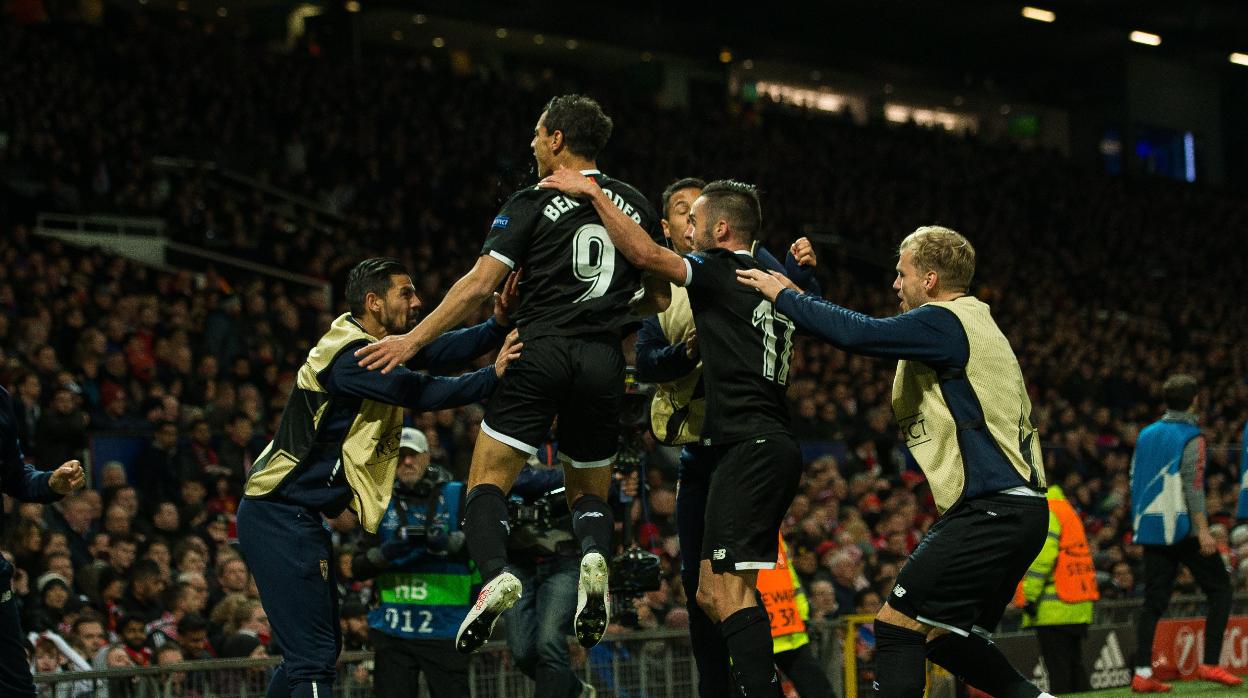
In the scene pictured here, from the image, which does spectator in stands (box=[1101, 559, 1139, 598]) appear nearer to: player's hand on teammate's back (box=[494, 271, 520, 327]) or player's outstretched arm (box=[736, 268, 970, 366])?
player's outstretched arm (box=[736, 268, 970, 366])

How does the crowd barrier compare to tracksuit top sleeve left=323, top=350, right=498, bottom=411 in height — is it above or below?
below

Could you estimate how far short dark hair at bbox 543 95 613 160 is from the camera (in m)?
6.06

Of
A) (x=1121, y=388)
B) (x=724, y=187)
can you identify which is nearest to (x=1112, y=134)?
(x=1121, y=388)

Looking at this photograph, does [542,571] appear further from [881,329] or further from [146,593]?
[146,593]

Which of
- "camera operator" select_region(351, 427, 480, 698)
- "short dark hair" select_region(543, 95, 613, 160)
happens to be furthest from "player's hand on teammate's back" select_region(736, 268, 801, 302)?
"camera operator" select_region(351, 427, 480, 698)

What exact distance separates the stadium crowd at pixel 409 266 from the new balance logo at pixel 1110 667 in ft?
6.18

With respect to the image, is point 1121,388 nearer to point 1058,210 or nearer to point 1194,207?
point 1058,210

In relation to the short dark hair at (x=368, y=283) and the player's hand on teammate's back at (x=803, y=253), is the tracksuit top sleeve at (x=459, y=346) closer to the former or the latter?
the short dark hair at (x=368, y=283)

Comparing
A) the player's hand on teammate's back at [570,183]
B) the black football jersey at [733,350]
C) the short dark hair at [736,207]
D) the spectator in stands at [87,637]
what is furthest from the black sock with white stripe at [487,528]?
the spectator in stands at [87,637]

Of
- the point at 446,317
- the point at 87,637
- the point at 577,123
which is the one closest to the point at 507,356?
the point at 446,317

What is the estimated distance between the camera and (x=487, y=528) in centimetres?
577

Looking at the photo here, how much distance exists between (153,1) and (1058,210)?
814 inches

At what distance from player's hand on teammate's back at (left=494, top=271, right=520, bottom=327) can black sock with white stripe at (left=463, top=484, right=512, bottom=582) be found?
2.79ft

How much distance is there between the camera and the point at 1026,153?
36.2m
